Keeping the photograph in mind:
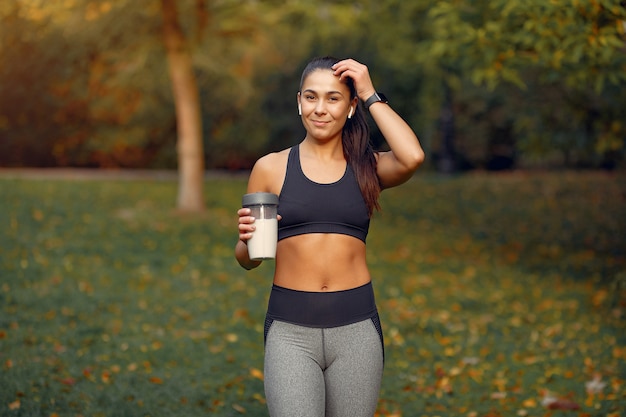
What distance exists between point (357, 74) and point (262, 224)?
2.27 ft

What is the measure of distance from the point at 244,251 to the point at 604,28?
4.51 metres

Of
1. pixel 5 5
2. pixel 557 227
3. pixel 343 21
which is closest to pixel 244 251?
pixel 557 227

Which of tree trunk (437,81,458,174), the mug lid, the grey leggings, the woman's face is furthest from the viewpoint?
tree trunk (437,81,458,174)

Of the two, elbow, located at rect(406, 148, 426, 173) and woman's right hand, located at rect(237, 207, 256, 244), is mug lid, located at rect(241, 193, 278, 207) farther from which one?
elbow, located at rect(406, 148, 426, 173)

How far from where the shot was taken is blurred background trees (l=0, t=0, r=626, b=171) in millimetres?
8312

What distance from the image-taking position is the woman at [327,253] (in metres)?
3.22

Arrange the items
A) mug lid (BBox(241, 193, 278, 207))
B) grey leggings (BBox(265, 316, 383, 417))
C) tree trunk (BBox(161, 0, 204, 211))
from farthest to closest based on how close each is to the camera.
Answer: tree trunk (BBox(161, 0, 204, 211)) < grey leggings (BBox(265, 316, 383, 417)) < mug lid (BBox(241, 193, 278, 207))

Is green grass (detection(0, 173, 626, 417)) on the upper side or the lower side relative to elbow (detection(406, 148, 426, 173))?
lower

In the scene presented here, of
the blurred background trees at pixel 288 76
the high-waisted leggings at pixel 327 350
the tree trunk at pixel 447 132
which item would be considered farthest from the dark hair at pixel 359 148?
the tree trunk at pixel 447 132

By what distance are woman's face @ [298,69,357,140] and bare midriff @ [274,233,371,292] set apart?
0.40m

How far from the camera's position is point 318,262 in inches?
128

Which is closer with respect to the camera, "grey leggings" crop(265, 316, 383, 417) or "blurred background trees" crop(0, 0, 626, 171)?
"grey leggings" crop(265, 316, 383, 417)

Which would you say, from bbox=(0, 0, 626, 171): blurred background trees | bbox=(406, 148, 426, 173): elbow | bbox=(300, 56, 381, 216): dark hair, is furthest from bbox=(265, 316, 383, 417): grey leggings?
bbox=(0, 0, 626, 171): blurred background trees

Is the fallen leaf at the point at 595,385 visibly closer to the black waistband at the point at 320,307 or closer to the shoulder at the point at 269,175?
the black waistband at the point at 320,307
